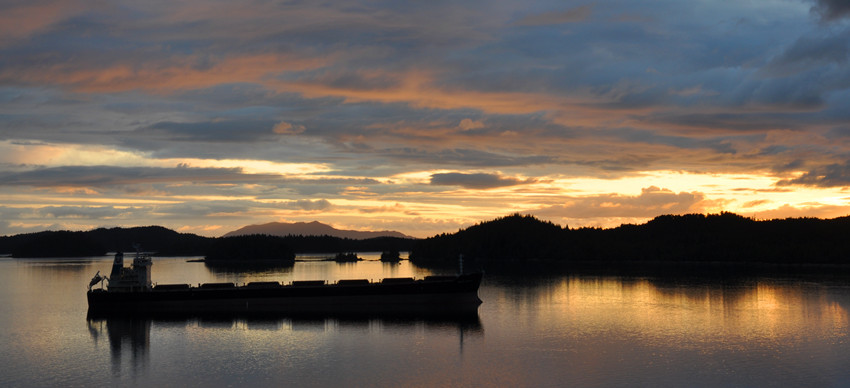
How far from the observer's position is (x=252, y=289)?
244 ft

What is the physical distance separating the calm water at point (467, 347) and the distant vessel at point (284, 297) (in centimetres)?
346

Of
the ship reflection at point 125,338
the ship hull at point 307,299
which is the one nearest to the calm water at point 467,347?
the ship reflection at point 125,338

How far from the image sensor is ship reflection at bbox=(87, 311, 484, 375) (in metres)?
54.9

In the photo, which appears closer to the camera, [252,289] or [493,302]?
[252,289]

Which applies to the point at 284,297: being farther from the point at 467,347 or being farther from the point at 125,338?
the point at 467,347

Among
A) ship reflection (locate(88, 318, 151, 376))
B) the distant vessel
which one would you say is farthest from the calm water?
the distant vessel

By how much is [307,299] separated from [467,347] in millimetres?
30159

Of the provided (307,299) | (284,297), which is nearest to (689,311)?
(307,299)

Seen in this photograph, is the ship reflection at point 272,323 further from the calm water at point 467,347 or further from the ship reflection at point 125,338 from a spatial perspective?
the calm water at point 467,347

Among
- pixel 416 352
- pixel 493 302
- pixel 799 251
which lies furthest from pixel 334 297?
pixel 799 251

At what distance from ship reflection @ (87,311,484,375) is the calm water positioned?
0.78 feet

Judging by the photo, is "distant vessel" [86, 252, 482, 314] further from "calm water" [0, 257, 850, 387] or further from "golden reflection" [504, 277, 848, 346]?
"golden reflection" [504, 277, 848, 346]

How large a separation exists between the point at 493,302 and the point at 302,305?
71.4ft

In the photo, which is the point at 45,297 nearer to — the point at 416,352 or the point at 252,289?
the point at 252,289
